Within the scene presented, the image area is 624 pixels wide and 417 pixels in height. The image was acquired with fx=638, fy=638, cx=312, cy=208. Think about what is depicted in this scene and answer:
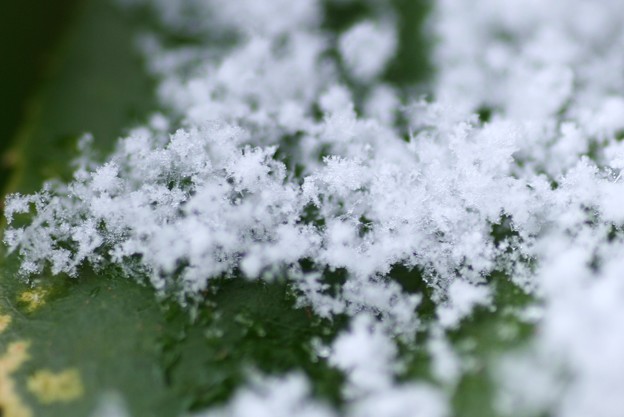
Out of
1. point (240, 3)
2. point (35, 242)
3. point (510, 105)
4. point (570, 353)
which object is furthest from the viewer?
point (240, 3)

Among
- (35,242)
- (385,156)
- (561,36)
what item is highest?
(561,36)

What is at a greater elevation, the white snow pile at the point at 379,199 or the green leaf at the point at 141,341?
the white snow pile at the point at 379,199

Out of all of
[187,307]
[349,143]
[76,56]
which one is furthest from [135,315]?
[76,56]

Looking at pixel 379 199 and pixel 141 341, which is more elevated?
pixel 379 199

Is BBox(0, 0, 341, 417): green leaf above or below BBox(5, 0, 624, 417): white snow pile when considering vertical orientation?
below

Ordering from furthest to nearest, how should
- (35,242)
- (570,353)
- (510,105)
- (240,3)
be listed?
1. (240,3)
2. (510,105)
3. (35,242)
4. (570,353)

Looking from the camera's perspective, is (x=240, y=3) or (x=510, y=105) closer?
(x=510, y=105)

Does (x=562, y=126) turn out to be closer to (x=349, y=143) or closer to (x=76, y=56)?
(x=349, y=143)

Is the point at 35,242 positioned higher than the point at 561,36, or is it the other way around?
the point at 561,36
